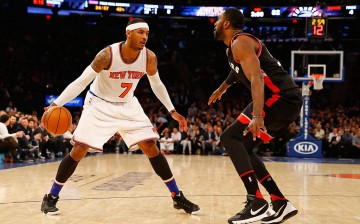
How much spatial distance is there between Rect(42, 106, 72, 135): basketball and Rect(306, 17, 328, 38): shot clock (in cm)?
1145

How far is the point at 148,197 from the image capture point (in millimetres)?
5480

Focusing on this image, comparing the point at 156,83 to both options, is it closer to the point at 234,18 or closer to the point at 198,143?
the point at 234,18

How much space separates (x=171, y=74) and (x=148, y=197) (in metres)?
18.5

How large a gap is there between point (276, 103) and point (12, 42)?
20605 millimetres

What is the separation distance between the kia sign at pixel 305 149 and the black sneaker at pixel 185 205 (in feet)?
37.4

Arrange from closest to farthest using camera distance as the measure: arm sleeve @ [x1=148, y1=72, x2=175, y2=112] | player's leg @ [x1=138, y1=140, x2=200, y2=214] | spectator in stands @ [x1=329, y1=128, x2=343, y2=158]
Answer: player's leg @ [x1=138, y1=140, x2=200, y2=214] → arm sleeve @ [x1=148, y1=72, x2=175, y2=112] → spectator in stands @ [x1=329, y1=128, x2=343, y2=158]

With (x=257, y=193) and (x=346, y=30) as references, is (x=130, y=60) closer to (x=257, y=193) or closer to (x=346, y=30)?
(x=257, y=193)

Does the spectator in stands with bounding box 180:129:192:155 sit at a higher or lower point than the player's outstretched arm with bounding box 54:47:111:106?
lower

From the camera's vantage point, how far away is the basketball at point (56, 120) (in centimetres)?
443

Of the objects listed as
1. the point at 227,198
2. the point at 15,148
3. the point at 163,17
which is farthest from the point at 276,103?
the point at 163,17

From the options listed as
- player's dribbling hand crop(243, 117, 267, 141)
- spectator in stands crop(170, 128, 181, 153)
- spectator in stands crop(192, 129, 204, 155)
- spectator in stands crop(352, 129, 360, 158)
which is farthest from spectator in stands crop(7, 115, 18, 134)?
spectator in stands crop(352, 129, 360, 158)

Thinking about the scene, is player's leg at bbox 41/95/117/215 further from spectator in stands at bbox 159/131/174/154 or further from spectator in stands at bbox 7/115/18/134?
spectator in stands at bbox 159/131/174/154

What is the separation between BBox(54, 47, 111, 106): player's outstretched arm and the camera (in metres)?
4.42

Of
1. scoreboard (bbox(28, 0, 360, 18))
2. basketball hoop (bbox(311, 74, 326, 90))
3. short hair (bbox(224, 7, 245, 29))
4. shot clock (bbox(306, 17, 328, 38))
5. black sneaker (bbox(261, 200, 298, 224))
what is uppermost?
scoreboard (bbox(28, 0, 360, 18))
